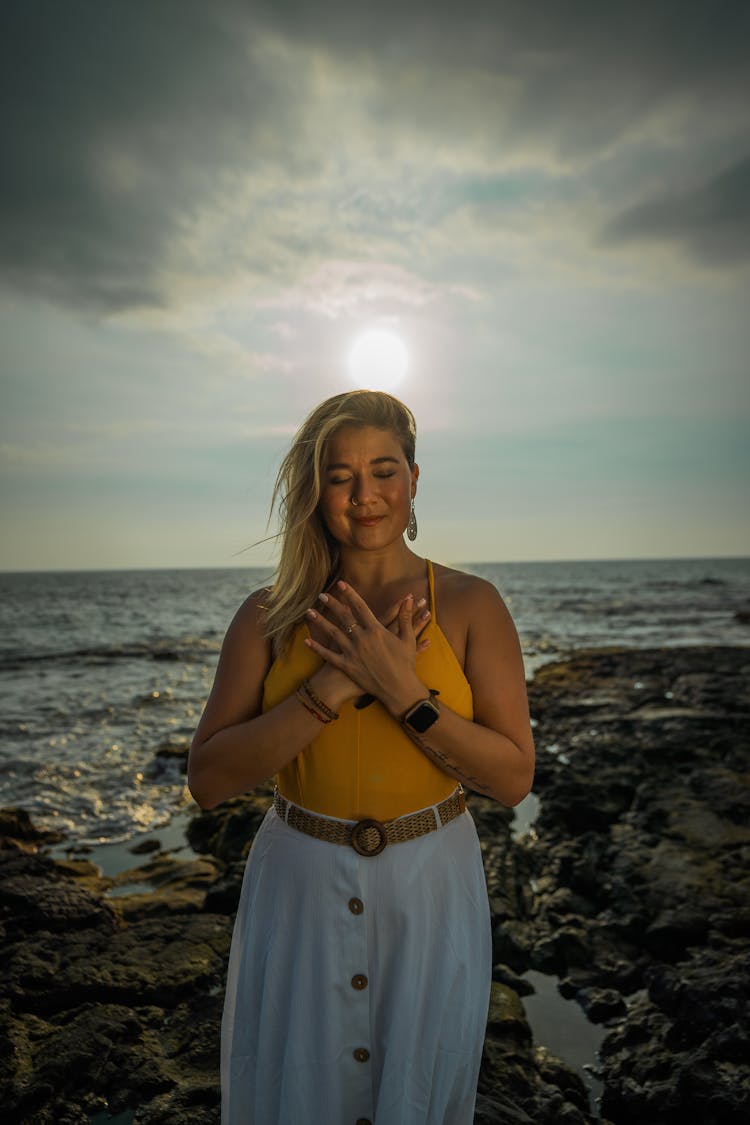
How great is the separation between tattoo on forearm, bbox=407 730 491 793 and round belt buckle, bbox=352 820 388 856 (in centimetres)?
27

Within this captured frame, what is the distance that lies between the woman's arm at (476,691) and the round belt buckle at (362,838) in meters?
0.27

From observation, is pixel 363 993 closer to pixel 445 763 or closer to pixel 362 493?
pixel 445 763

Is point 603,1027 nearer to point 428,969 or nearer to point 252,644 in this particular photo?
point 428,969

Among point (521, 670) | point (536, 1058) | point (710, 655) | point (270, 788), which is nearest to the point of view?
point (521, 670)

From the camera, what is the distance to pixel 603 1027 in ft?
14.7

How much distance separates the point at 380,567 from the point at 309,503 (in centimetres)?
36

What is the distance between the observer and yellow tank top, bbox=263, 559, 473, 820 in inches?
88.4

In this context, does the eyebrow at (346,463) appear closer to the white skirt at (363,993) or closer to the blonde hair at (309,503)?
the blonde hair at (309,503)

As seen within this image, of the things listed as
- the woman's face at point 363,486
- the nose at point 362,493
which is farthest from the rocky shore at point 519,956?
the nose at point 362,493

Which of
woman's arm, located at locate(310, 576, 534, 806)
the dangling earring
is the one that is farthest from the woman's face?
the dangling earring

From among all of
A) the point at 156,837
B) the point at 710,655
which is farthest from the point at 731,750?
the point at 710,655

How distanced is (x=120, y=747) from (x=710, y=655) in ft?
53.5

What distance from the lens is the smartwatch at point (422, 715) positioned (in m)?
2.10

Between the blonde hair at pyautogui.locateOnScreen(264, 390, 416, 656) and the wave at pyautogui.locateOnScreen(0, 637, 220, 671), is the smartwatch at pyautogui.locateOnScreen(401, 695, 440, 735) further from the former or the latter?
the wave at pyautogui.locateOnScreen(0, 637, 220, 671)
